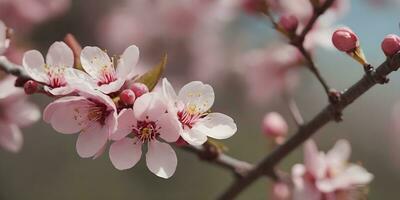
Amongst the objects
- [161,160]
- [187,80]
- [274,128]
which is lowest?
[187,80]

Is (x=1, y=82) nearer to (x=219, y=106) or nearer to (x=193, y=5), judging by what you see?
(x=193, y=5)

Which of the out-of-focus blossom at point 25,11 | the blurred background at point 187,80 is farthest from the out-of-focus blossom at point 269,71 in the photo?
the out-of-focus blossom at point 25,11

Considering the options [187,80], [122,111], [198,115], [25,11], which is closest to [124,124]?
[122,111]

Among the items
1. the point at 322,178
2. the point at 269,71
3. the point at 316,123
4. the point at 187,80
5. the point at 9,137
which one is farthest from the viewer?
the point at 187,80

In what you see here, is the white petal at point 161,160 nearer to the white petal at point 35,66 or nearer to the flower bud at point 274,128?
the white petal at point 35,66

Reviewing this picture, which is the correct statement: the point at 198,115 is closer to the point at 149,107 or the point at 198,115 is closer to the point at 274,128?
the point at 149,107

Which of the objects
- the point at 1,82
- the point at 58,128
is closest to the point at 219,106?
the point at 1,82

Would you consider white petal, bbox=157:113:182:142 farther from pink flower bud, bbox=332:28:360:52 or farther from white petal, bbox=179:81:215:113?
pink flower bud, bbox=332:28:360:52

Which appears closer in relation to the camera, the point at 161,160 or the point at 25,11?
the point at 161,160
